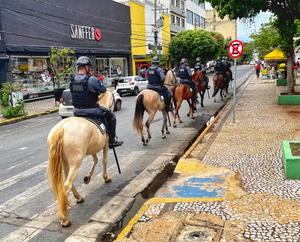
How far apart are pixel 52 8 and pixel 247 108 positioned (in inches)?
663

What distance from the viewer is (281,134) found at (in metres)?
9.12

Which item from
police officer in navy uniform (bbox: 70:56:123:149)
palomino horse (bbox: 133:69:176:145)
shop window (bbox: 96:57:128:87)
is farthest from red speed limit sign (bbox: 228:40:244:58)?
shop window (bbox: 96:57:128:87)

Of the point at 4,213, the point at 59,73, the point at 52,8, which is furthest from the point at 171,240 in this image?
the point at 52,8

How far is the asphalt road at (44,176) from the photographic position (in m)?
4.64

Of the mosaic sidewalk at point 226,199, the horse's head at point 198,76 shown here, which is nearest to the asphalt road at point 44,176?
the mosaic sidewalk at point 226,199

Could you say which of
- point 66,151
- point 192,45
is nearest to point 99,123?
point 66,151

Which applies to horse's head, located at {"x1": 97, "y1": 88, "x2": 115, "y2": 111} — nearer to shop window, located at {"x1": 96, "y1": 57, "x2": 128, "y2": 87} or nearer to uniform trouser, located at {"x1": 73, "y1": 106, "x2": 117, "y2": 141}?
uniform trouser, located at {"x1": 73, "y1": 106, "x2": 117, "y2": 141}

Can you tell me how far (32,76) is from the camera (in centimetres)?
2220

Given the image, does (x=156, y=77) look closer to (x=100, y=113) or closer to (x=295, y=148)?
(x=100, y=113)

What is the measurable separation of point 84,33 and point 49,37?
465cm

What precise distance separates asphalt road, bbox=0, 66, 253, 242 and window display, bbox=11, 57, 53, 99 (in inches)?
370

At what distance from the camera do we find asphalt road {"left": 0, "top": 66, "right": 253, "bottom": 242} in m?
4.64

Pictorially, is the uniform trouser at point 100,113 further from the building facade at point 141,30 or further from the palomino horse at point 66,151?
the building facade at point 141,30

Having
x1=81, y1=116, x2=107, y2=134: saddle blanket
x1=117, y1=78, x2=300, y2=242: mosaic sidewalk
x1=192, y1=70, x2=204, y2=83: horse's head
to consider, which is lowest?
x1=117, y1=78, x2=300, y2=242: mosaic sidewalk
